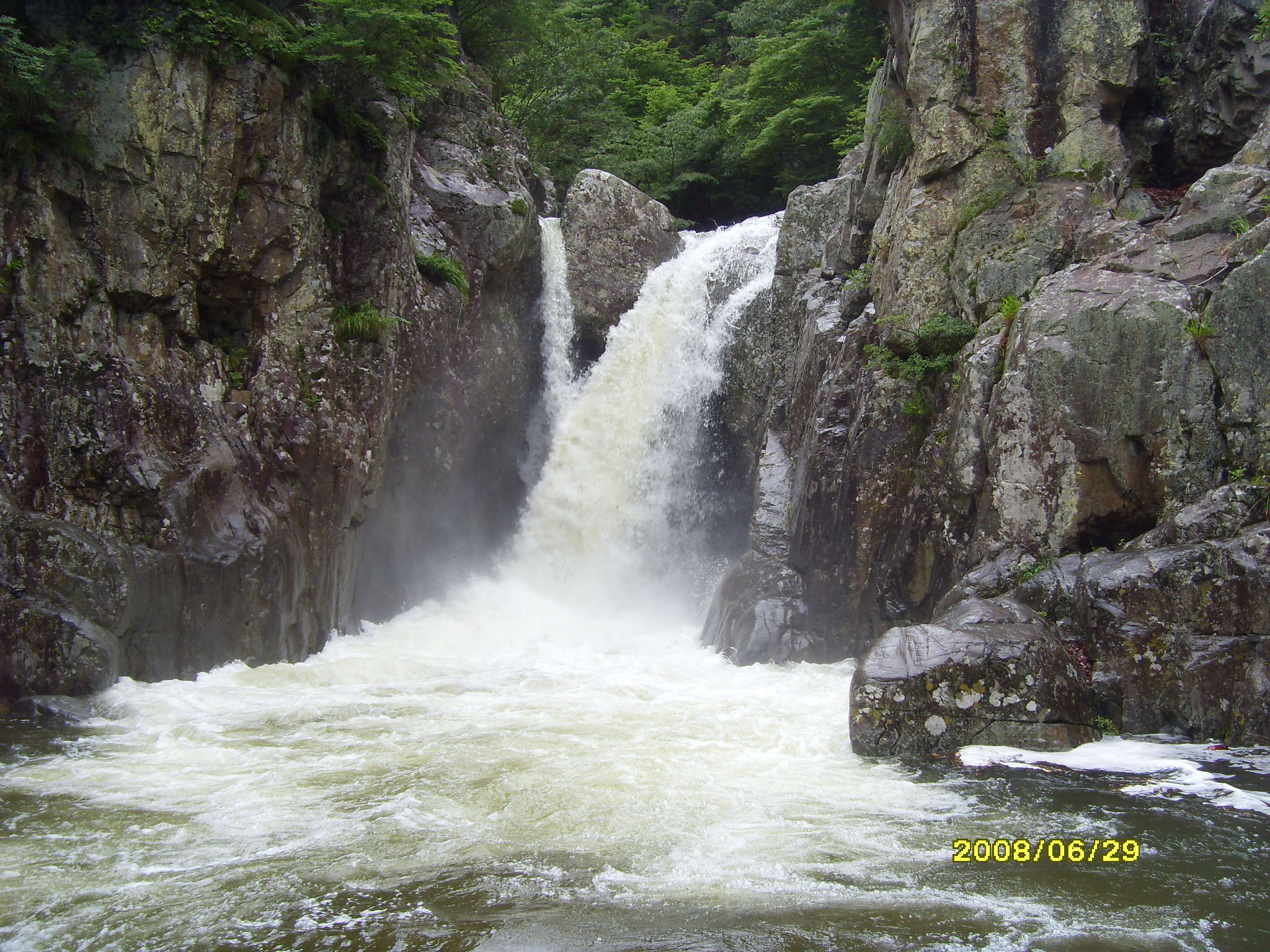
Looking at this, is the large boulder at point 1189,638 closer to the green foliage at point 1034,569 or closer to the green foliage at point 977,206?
the green foliage at point 1034,569

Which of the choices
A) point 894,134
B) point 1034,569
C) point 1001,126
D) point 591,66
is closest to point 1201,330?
point 1034,569

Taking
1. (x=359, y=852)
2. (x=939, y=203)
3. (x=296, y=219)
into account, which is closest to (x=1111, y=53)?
(x=939, y=203)

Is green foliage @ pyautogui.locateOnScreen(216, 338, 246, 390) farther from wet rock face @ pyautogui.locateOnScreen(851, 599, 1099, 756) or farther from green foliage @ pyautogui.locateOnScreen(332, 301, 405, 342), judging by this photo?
wet rock face @ pyautogui.locateOnScreen(851, 599, 1099, 756)

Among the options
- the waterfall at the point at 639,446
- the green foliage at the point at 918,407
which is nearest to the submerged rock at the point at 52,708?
the waterfall at the point at 639,446

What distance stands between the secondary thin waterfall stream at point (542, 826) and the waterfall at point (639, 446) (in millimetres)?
5650

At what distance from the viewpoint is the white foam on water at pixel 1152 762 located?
668cm

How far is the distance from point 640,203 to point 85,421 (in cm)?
1385

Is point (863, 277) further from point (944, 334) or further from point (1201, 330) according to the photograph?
point (1201, 330)

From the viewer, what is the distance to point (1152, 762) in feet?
24.5

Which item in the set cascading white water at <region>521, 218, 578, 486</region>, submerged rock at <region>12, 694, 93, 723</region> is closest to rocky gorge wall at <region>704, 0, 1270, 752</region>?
cascading white water at <region>521, 218, 578, 486</region>

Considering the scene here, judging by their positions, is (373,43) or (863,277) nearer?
(373,43)

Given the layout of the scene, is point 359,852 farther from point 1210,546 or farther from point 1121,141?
point 1121,141
